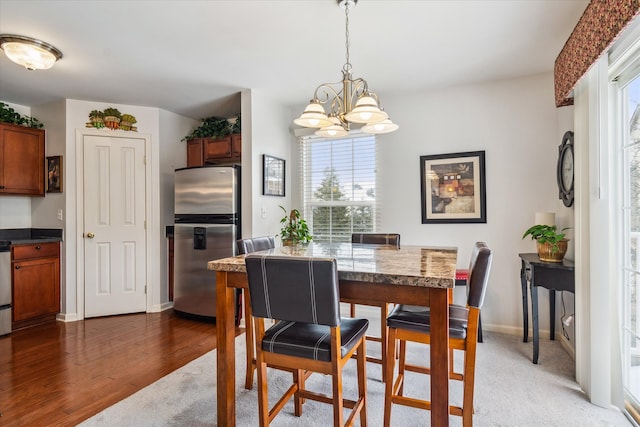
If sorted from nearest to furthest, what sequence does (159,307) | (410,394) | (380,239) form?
1. (410,394)
2. (380,239)
3. (159,307)

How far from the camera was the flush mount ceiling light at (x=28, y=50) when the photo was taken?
2.44m

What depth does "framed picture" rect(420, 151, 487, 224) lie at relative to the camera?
3.37 metres

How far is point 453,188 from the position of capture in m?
3.46

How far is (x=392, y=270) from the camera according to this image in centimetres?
151

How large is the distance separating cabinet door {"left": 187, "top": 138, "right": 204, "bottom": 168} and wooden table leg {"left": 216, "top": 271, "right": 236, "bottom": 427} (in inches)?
114

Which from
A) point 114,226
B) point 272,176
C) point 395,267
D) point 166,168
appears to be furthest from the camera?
point 166,168

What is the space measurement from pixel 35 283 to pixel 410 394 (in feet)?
12.8

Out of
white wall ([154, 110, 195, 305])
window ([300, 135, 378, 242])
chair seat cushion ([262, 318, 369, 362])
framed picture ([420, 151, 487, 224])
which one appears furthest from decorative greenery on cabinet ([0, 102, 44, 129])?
framed picture ([420, 151, 487, 224])

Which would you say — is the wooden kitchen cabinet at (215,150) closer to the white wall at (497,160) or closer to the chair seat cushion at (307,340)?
the white wall at (497,160)

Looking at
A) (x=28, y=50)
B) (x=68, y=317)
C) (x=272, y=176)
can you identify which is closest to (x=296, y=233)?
(x=272, y=176)

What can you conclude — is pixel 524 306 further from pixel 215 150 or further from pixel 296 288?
pixel 215 150

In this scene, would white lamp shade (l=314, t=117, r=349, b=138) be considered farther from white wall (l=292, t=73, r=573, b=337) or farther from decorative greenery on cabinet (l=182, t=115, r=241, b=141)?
decorative greenery on cabinet (l=182, t=115, r=241, b=141)

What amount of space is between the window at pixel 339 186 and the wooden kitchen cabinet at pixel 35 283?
9.38ft

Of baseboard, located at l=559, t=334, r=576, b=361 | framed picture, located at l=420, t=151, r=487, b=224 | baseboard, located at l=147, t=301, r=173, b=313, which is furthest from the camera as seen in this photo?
baseboard, located at l=147, t=301, r=173, b=313
